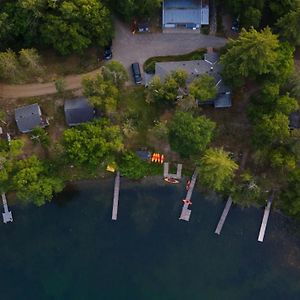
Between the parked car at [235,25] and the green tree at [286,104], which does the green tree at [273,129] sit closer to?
the green tree at [286,104]

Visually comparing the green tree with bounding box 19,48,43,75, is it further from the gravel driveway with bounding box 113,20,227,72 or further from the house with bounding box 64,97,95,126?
the gravel driveway with bounding box 113,20,227,72

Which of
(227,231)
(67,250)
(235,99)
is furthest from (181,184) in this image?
(67,250)

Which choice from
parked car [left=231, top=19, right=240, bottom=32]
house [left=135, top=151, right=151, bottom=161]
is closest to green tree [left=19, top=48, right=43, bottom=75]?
house [left=135, top=151, right=151, bottom=161]

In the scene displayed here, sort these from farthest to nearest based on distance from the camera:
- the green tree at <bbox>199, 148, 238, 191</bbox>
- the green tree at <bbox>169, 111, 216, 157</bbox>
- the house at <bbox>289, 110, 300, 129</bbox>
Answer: the house at <bbox>289, 110, 300, 129</bbox>
the green tree at <bbox>169, 111, 216, 157</bbox>
the green tree at <bbox>199, 148, 238, 191</bbox>

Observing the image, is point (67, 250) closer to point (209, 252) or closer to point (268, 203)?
point (209, 252)

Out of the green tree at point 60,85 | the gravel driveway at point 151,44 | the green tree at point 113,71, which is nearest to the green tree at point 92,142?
the green tree at point 113,71
